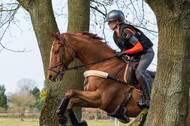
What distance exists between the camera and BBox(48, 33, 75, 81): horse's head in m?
5.08

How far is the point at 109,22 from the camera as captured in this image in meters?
5.54

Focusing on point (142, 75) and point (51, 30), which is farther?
point (51, 30)

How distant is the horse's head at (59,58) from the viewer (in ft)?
16.7

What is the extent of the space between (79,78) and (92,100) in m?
2.61

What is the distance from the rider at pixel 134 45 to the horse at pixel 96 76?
0.21m

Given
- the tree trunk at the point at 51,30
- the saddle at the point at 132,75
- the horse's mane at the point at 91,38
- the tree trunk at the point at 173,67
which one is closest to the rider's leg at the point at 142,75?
the saddle at the point at 132,75

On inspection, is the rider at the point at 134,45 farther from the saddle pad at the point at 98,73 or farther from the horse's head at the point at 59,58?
the horse's head at the point at 59,58

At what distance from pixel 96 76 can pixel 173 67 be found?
5.14 ft

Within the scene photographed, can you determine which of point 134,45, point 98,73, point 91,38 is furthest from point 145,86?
point 91,38

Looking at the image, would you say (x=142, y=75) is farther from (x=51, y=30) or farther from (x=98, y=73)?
(x=51, y=30)

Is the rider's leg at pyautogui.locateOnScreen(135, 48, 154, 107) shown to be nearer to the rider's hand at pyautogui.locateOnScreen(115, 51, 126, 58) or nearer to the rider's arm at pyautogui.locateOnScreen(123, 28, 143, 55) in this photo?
the rider's arm at pyautogui.locateOnScreen(123, 28, 143, 55)

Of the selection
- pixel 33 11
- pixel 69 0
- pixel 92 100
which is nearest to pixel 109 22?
pixel 92 100

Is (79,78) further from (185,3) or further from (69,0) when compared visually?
(185,3)

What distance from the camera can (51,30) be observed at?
7.98 metres
